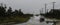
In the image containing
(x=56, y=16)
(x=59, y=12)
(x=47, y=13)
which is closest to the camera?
(x=56, y=16)

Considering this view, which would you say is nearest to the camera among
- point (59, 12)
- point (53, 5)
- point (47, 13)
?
point (53, 5)

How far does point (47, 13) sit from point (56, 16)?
56.0 ft

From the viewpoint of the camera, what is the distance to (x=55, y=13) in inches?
2000

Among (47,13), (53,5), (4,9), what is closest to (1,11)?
(4,9)

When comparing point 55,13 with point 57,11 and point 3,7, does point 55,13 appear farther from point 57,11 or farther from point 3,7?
point 3,7

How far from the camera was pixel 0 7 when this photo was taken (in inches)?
1945

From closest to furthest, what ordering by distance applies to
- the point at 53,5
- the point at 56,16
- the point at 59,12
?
the point at 53,5
the point at 56,16
the point at 59,12

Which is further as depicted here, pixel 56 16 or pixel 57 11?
pixel 57 11

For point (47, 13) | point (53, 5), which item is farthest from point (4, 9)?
point (47, 13)

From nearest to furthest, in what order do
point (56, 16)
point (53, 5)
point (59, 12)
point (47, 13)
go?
point (53, 5) → point (56, 16) → point (59, 12) → point (47, 13)

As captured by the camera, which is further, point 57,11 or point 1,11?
point 57,11

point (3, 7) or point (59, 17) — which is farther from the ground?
point (3, 7)

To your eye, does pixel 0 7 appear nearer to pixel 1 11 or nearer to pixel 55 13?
pixel 1 11

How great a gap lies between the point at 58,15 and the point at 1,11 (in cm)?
1744
